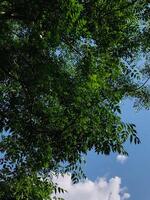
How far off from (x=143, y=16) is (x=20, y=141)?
8.70 metres

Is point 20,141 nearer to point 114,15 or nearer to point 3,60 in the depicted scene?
point 3,60

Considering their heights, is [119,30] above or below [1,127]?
above

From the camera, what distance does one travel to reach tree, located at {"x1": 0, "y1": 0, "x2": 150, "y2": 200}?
16516mm

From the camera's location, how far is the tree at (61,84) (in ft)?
54.2

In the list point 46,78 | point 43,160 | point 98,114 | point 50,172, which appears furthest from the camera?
point 50,172

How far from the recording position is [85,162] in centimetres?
1991

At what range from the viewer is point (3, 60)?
18.8 meters

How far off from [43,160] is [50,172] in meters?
Answer: 7.59

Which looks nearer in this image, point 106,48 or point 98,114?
point 98,114

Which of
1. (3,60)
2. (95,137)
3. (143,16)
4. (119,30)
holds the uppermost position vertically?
(143,16)

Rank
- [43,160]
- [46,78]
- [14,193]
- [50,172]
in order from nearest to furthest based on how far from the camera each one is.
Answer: [46,78]
[43,160]
[14,193]
[50,172]

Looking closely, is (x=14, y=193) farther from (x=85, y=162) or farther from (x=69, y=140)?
(x=69, y=140)

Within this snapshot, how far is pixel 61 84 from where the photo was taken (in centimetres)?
1662

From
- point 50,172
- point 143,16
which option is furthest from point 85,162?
point 143,16
